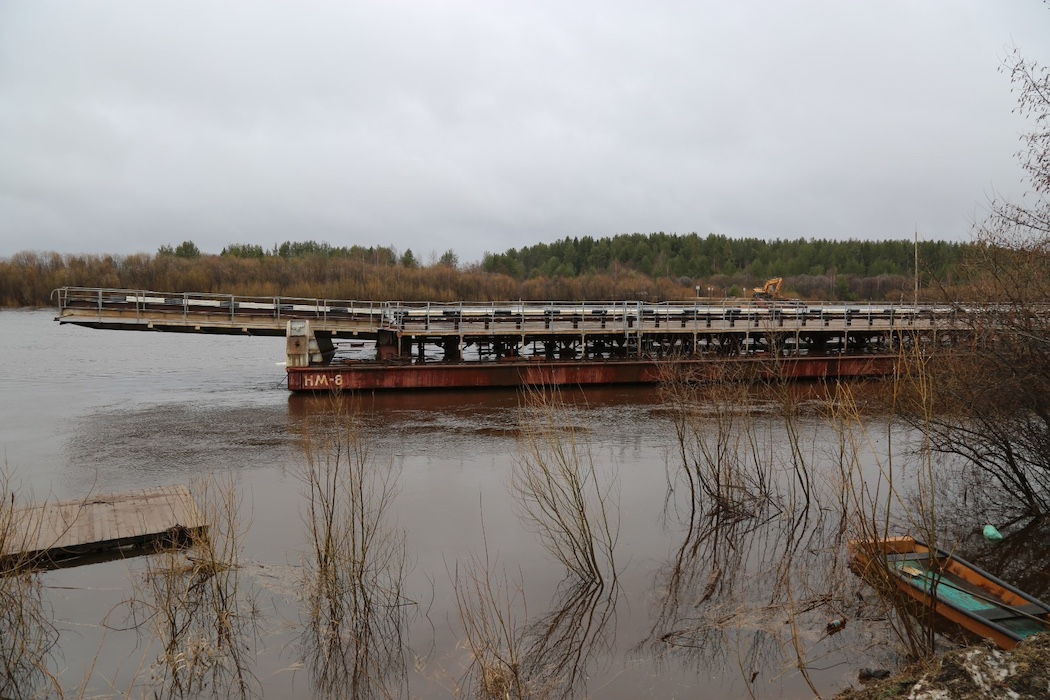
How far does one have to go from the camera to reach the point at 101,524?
43.7ft

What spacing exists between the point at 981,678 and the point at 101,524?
555 inches

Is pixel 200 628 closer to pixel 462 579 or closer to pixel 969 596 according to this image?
pixel 462 579

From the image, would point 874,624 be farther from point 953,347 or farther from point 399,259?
point 399,259

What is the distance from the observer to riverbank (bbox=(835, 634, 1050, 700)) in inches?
229

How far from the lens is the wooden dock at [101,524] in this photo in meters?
12.2

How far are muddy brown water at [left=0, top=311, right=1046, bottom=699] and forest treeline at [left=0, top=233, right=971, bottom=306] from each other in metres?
50.7

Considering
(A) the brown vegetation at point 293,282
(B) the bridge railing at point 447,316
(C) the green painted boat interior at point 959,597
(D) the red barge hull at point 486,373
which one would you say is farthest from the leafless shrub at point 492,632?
(A) the brown vegetation at point 293,282

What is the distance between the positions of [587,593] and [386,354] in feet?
77.1

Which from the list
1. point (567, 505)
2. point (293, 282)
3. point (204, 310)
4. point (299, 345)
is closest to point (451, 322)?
point (299, 345)

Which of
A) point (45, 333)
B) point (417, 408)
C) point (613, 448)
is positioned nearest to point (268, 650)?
point (613, 448)

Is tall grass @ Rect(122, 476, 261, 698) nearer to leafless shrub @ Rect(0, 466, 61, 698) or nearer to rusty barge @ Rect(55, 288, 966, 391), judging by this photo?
leafless shrub @ Rect(0, 466, 61, 698)

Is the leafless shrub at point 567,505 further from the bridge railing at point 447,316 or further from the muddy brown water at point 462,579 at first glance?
the bridge railing at point 447,316

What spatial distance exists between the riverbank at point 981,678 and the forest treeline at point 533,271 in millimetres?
58486

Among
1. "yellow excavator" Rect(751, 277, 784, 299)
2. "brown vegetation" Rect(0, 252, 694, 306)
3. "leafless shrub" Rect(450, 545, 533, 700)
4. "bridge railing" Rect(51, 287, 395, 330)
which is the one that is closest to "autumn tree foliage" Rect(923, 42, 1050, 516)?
"leafless shrub" Rect(450, 545, 533, 700)
